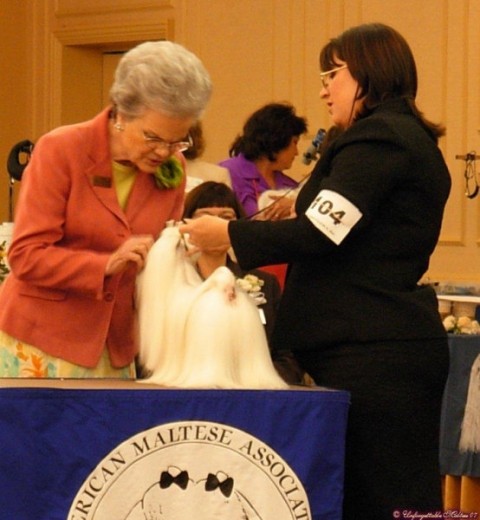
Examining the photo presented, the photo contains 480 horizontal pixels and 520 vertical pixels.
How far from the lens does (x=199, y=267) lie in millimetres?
2502

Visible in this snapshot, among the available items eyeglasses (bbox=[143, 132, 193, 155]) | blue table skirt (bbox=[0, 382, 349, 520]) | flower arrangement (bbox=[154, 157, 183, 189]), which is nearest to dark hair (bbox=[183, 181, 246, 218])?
flower arrangement (bbox=[154, 157, 183, 189])

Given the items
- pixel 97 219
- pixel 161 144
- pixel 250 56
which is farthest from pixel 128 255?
pixel 250 56

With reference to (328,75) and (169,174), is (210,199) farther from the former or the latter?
(328,75)

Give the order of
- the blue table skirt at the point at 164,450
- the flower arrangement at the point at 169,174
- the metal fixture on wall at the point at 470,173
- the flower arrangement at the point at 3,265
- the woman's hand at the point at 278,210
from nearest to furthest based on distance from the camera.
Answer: the blue table skirt at the point at 164,450 < the flower arrangement at the point at 169,174 < the woman's hand at the point at 278,210 < the flower arrangement at the point at 3,265 < the metal fixture on wall at the point at 470,173

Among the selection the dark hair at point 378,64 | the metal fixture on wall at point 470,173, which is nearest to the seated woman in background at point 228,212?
the dark hair at point 378,64

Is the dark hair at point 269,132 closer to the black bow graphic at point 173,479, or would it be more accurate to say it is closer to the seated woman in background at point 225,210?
the seated woman in background at point 225,210

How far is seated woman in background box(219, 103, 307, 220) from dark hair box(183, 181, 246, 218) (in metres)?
1.36

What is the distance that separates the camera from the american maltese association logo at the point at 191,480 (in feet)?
7.02

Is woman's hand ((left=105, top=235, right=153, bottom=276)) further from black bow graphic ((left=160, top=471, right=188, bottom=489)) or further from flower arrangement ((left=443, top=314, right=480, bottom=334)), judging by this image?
flower arrangement ((left=443, top=314, right=480, bottom=334))

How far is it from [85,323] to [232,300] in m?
0.30

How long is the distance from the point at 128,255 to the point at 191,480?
1.44ft

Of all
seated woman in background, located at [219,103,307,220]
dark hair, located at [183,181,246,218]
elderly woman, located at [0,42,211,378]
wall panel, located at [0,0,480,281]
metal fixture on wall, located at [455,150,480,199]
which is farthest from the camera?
wall panel, located at [0,0,480,281]

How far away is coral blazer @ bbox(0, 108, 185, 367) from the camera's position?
2.28 meters

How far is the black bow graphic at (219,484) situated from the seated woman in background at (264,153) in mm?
2690
